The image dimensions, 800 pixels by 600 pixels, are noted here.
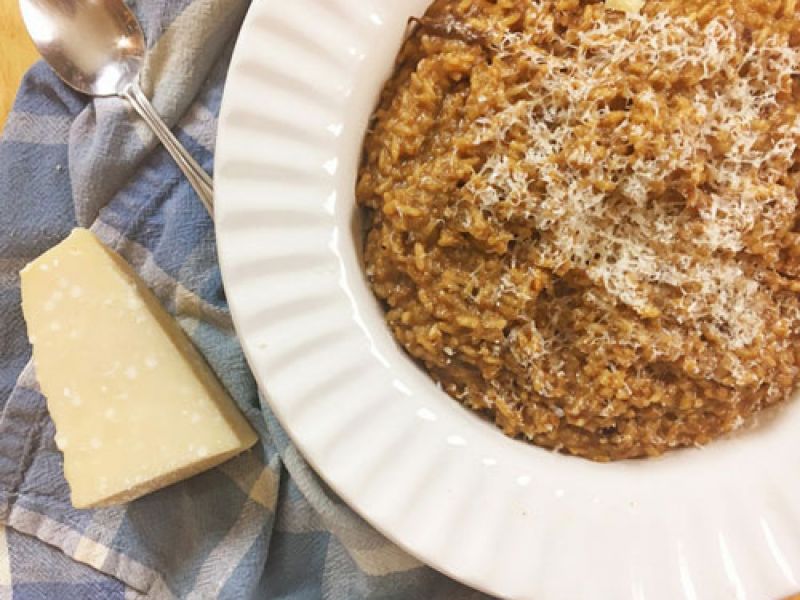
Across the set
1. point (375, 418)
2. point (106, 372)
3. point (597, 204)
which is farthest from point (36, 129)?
point (597, 204)

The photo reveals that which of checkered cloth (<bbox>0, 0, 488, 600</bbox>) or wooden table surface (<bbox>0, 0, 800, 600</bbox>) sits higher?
wooden table surface (<bbox>0, 0, 800, 600</bbox>)

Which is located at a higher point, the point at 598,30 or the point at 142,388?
the point at 598,30

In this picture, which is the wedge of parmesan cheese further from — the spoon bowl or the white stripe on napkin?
the white stripe on napkin

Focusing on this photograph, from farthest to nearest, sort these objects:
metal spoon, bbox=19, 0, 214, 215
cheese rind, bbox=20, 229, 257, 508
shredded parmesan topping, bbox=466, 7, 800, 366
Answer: metal spoon, bbox=19, 0, 214, 215
cheese rind, bbox=20, 229, 257, 508
shredded parmesan topping, bbox=466, 7, 800, 366

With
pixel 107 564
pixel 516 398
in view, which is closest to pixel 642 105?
pixel 516 398

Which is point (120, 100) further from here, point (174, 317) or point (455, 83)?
point (455, 83)

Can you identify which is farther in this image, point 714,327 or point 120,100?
point 120,100

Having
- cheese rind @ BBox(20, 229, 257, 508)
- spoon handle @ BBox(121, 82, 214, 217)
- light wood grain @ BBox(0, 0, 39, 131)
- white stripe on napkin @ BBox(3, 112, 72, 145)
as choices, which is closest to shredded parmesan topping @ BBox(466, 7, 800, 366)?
spoon handle @ BBox(121, 82, 214, 217)
